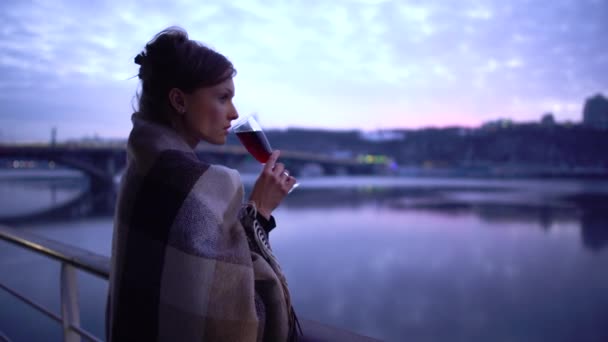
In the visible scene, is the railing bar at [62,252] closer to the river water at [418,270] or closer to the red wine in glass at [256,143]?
the red wine in glass at [256,143]

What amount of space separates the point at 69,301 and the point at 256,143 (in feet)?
2.96

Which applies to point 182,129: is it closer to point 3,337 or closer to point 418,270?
point 3,337

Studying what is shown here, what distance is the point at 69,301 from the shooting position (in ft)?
4.19

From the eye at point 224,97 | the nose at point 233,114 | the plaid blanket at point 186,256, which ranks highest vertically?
the eye at point 224,97

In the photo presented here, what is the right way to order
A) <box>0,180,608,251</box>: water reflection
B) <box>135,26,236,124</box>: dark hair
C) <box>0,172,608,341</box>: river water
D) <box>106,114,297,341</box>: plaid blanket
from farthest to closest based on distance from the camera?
<box>0,180,608,251</box>: water reflection < <box>0,172,608,341</box>: river water < <box>135,26,236,124</box>: dark hair < <box>106,114,297,341</box>: plaid blanket

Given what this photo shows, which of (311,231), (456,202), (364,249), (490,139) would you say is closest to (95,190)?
(311,231)

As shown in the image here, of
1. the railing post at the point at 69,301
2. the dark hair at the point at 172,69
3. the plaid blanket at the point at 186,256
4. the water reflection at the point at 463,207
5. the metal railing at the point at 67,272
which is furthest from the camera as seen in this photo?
the water reflection at the point at 463,207

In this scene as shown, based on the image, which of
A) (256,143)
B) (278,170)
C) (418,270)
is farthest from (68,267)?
(418,270)

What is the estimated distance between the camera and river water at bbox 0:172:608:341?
702cm

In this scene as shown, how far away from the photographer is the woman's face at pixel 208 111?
667 mm

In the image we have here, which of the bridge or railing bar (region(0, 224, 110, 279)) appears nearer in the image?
railing bar (region(0, 224, 110, 279))

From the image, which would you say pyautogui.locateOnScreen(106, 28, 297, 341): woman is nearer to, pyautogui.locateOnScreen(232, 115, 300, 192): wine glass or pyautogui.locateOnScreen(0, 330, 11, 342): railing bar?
pyautogui.locateOnScreen(232, 115, 300, 192): wine glass

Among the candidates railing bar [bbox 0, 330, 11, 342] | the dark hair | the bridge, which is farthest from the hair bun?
the bridge

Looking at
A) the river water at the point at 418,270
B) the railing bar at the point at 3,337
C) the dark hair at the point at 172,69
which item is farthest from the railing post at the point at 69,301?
the river water at the point at 418,270
